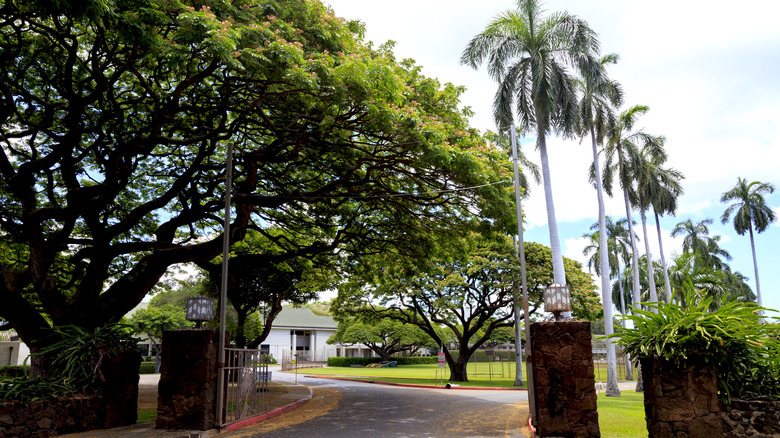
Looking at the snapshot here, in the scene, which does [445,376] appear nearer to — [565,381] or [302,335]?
[565,381]

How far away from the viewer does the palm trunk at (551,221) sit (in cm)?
1664

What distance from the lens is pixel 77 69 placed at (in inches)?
498

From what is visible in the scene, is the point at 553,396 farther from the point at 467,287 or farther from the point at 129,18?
the point at 467,287

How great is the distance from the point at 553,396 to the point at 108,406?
8.51m

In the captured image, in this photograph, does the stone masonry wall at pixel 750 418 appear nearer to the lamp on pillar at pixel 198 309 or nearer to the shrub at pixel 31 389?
the lamp on pillar at pixel 198 309

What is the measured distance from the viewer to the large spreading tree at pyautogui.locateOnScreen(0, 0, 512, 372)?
368 inches

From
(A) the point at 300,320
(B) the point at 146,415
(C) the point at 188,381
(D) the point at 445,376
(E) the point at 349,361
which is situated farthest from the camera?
(A) the point at 300,320

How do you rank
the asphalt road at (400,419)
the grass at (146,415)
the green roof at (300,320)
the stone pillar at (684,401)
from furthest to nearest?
the green roof at (300,320), the grass at (146,415), the asphalt road at (400,419), the stone pillar at (684,401)

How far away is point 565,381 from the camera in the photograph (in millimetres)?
9078

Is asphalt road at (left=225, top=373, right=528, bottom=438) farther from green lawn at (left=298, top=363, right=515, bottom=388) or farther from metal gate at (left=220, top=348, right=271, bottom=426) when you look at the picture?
green lawn at (left=298, top=363, right=515, bottom=388)

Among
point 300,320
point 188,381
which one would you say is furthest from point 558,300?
point 300,320

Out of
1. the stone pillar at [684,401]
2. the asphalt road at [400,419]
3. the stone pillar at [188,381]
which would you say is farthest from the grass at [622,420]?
the stone pillar at [188,381]

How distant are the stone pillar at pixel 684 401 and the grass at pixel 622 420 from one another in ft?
6.99

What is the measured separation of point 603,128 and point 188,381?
21.0 m
